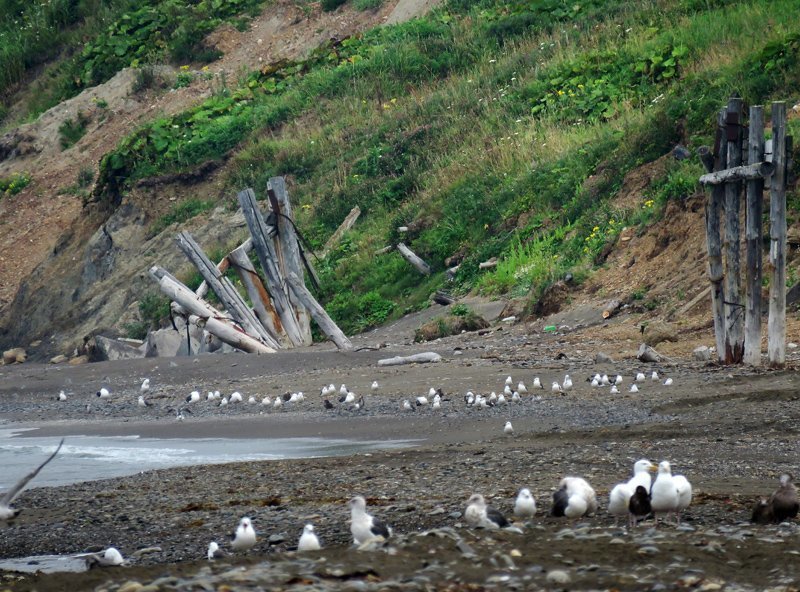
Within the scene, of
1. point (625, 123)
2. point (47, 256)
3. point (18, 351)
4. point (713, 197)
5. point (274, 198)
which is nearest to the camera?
point (713, 197)

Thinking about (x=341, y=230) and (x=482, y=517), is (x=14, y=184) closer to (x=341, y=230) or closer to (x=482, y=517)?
(x=341, y=230)

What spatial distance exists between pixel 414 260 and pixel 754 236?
42.1 feet

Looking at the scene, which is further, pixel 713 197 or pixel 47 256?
pixel 47 256

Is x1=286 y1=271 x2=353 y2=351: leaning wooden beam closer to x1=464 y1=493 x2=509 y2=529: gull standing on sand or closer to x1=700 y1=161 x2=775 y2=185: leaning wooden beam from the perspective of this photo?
x1=700 y1=161 x2=775 y2=185: leaning wooden beam

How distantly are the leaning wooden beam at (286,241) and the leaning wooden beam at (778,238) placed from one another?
10.7m

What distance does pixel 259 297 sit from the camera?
23328 mm

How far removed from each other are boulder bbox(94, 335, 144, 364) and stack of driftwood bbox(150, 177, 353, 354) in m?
2.78

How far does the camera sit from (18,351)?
3016cm

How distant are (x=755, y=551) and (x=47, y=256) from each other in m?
30.6

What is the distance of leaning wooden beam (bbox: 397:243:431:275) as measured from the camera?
85.4 ft

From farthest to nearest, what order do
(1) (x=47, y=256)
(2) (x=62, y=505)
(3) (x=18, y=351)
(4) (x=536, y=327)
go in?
(1) (x=47, y=256) → (3) (x=18, y=351) → (4) (x=536, y=327) → (2) (x=62, y=505)

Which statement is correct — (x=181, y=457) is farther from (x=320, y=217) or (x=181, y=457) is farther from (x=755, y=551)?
(x=320, y=217)

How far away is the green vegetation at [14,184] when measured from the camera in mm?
40344

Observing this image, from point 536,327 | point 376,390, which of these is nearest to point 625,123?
point 536,327
